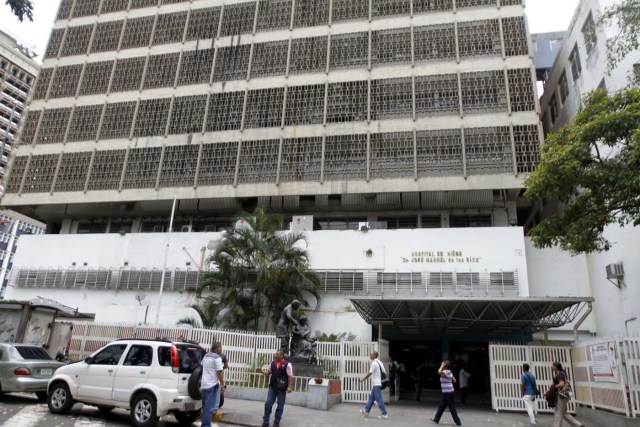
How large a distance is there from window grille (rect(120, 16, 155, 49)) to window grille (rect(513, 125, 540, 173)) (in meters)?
24.4

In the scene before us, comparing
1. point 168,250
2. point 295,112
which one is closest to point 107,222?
point 168,250

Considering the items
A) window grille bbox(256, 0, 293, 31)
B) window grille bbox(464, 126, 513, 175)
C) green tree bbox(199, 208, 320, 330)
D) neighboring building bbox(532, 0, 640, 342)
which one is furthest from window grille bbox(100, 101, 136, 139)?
neighboring building bbox(532, 0, 640, 342)

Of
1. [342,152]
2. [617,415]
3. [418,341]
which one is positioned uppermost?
[342,152]

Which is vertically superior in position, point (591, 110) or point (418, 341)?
point (591, 110)

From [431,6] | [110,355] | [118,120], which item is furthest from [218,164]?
[110,355]

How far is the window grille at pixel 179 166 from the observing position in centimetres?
2697

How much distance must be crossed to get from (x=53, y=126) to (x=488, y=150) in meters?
27.7

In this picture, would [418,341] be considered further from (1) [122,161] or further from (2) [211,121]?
(1) [122,161]

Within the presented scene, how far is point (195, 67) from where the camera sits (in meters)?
29.5

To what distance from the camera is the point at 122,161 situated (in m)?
28.2

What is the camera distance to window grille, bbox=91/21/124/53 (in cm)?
3166

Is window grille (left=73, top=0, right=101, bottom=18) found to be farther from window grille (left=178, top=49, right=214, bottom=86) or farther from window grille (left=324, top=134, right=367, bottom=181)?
window grille (left=324, top=134, right=367, bottom=181)

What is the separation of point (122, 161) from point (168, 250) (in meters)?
6.72

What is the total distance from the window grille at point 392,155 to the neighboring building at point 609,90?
8175 mm
